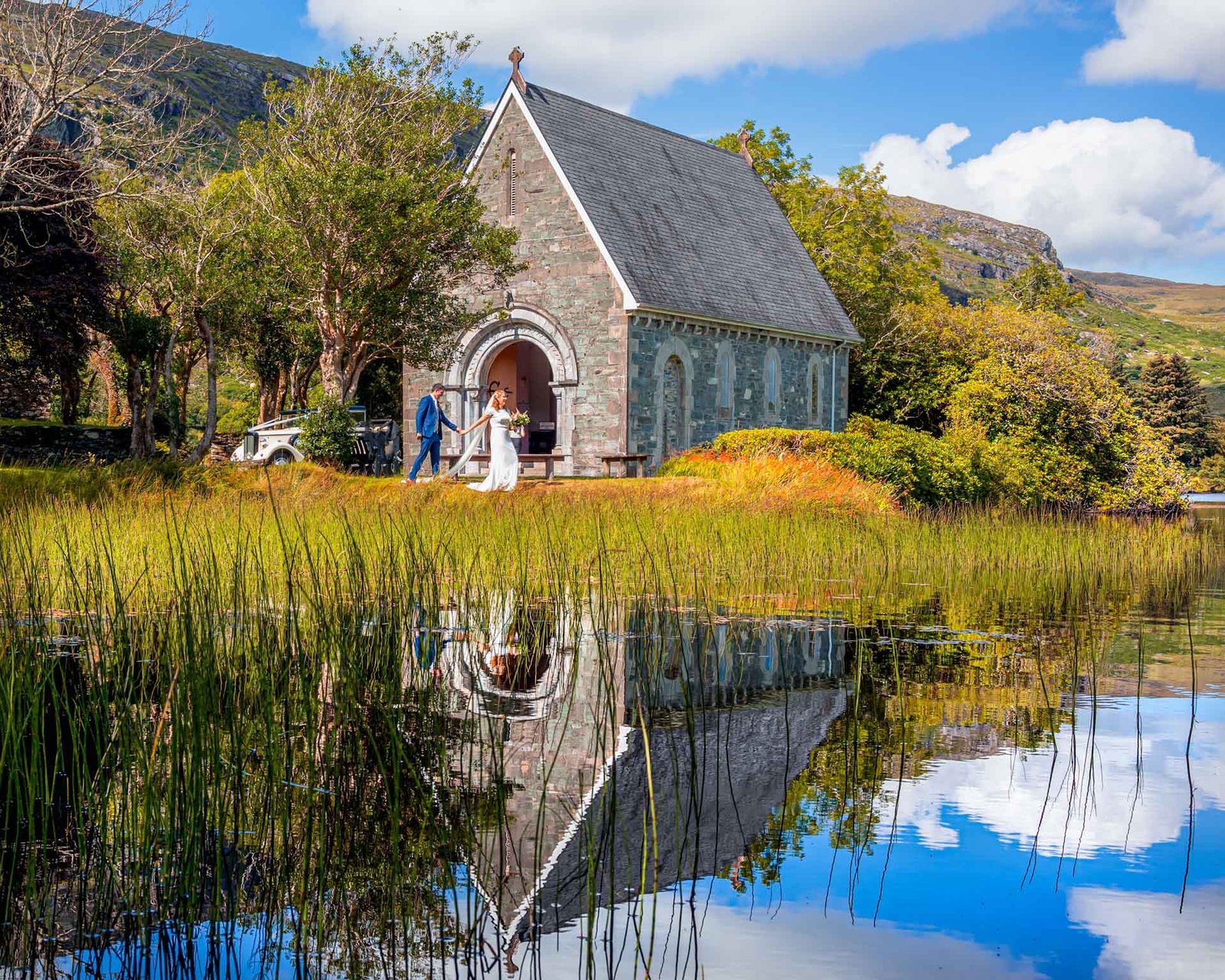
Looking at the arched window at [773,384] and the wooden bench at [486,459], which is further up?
the arched window at [773,384]

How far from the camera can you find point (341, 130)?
74.1 feet

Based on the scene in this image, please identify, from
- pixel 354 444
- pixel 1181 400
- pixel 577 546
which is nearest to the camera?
pixel 577 546

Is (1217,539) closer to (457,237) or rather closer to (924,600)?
(924,600)

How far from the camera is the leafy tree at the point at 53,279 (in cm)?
2269

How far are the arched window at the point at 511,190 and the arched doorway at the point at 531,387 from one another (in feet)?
18.0

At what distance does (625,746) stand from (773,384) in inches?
1022

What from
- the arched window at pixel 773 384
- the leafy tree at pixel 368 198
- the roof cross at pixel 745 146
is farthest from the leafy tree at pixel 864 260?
the leafy tree at pixel 368 198

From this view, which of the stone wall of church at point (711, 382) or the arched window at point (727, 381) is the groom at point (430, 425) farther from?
the arched window at point (727, 381)

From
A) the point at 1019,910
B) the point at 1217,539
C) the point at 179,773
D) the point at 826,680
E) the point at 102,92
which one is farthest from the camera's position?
the point at 1217,539

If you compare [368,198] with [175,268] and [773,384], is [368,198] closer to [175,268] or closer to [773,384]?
[175,268]

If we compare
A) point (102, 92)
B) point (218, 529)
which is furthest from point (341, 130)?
point (218, 529)

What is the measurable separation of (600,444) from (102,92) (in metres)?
12.1

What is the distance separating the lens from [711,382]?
28188 mm

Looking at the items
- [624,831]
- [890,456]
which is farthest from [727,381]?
[624,831]
